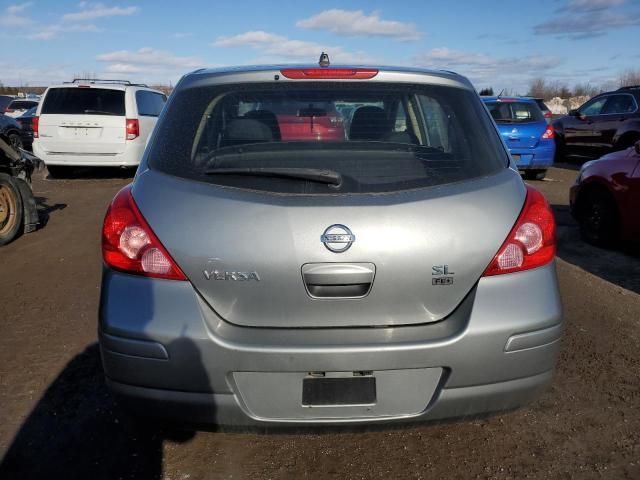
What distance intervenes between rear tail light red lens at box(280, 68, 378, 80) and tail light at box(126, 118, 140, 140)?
9.43 metres

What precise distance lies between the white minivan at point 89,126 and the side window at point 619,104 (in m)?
10.0

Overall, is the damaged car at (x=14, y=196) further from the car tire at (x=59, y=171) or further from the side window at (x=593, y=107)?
the side window at (x=593, y=107)

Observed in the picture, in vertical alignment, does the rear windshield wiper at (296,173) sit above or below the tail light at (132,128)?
above

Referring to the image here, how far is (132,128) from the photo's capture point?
1124 cm

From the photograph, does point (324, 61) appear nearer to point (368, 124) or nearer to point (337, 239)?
point (368, 124)

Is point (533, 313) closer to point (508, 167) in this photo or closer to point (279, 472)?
point (508, 167)

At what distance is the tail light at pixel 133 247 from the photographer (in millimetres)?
2156

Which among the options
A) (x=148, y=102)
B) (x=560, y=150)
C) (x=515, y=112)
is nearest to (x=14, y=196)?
(x=148, y=102)

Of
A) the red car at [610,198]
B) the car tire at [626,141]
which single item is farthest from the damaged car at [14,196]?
the car tire at [626,141]

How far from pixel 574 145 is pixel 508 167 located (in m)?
13.3

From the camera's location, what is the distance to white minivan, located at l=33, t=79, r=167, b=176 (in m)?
11.1

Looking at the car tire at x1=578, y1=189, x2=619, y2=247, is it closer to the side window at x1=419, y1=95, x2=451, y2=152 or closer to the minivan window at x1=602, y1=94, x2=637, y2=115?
the side window at x1=419, y1=95, x2=451, y2=152

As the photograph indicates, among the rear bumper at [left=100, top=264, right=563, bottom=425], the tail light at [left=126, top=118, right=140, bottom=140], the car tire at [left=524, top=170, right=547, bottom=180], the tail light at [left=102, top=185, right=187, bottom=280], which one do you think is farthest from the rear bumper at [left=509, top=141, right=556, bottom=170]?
the tail light at [left=102, top=185, right=187, bottom=280]

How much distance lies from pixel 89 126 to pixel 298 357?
407 inches
